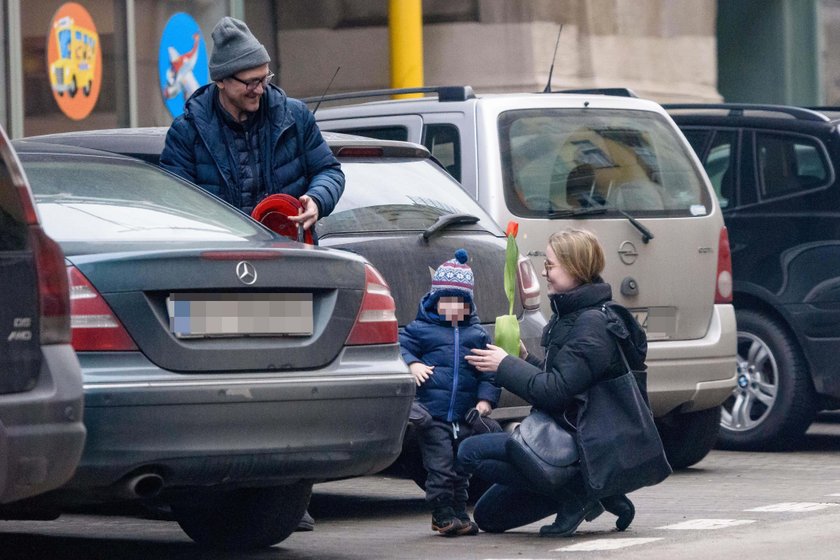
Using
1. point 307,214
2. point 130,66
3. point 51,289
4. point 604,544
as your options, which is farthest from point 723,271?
point 130,66

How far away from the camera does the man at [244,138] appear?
7168 millimetres

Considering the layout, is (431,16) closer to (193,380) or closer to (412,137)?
(412,137)

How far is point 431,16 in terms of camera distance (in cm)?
1759

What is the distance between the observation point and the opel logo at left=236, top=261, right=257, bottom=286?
18.6 ft

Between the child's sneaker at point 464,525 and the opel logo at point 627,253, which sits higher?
the opel logo at point 627,253

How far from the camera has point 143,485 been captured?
5480 millimetres

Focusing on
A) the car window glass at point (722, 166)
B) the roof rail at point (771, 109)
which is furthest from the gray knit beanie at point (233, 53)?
the car window glass at point (722, 166)

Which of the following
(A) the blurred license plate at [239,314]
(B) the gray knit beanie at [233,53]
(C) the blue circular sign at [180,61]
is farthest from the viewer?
(C) the blue circular sign at [180,61]

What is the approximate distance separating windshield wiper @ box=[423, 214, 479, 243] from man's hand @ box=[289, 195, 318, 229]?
2.33 feet

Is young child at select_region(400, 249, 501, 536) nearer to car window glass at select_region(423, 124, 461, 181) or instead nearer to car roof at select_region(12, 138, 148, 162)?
car roof at select_region(12, 138, 148, 162)

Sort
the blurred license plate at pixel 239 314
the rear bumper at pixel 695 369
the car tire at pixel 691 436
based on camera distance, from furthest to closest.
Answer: the car tire at pixel 691 436
the rear bumper at pixel 695 369
the blurred license plate at pixel 239 314

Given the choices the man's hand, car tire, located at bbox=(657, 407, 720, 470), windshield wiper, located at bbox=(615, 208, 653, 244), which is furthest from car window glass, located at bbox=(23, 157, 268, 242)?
car tire, located at bbox=(657, 407, 720, 470)

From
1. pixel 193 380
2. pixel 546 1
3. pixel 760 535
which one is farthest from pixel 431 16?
pixel 193 380

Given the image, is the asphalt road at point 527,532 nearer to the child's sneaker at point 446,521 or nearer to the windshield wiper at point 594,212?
the child's sneaker at point 446,521
